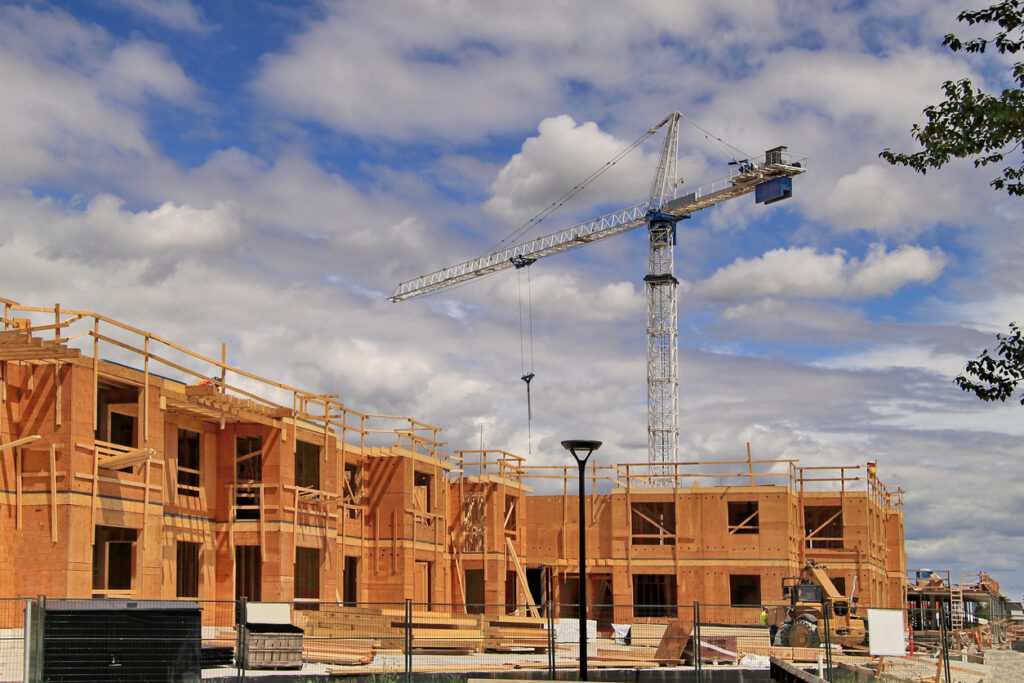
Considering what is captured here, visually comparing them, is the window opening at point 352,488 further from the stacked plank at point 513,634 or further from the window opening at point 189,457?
the stacked plank at point 513,634

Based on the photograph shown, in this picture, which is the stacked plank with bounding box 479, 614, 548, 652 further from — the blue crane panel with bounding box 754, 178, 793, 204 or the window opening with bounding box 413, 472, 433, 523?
the blue crane panel with bounding box 754, 178, 793, 204

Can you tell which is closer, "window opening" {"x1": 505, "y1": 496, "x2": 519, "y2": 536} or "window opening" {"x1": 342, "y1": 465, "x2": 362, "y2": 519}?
"window opening" {"x1": 342, "y1": 465, "x2": 362, "y2": 519}

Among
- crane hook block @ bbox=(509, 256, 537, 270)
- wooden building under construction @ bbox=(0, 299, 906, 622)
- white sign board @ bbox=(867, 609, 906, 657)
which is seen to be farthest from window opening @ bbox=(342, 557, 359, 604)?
crane hook block @ bbox=(509, 256, 537, 270)

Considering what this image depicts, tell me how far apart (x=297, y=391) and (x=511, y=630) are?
9.42 meters

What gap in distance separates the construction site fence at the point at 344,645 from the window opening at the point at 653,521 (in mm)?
5163

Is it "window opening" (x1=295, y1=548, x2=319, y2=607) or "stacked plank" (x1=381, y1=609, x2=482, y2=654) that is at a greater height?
"window opening" (x1=295, y1=548, x2=319, y2=607)

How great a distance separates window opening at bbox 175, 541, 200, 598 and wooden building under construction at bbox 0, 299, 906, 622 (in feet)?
0.14

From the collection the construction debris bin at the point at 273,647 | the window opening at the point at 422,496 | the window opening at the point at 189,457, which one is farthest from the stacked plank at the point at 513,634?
the window opening at the point at 189,457

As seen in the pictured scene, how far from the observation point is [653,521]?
46.3 meters

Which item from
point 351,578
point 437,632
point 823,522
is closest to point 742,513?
point 823,522

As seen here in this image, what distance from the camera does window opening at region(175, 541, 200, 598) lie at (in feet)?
103

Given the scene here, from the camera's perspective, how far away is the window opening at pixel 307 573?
122 ft

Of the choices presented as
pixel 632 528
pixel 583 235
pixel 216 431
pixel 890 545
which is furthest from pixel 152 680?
pixel 583 235

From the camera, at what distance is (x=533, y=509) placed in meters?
49.2
